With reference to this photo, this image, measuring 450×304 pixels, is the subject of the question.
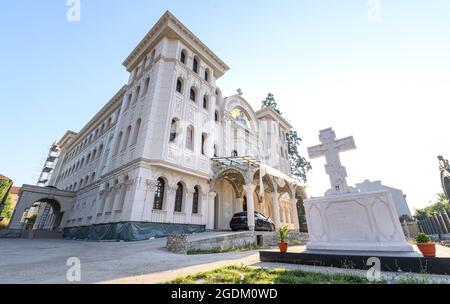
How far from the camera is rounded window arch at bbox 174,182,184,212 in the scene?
14.8 meters

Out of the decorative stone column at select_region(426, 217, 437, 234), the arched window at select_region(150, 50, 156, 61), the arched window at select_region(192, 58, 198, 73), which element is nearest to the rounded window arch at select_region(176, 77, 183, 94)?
the arched window at select_region(192, 58, 198, 73)

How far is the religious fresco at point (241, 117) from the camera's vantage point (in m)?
23.9

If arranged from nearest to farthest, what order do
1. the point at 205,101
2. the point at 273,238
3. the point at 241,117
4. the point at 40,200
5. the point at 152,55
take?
the point at 273,238 → the point at 152,55 → the point at 205,101 → the point at 40,200 → the point at 241,117

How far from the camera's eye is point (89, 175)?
22844mm

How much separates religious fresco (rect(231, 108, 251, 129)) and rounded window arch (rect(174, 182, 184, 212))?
11.1 m

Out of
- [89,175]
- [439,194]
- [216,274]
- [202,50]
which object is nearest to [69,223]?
[89,175]

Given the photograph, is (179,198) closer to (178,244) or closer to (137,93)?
(178,244)

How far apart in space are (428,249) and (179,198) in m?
13.3

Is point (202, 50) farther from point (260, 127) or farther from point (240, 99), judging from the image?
point (260, 127)

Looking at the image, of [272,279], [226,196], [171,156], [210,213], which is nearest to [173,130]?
[171,156]

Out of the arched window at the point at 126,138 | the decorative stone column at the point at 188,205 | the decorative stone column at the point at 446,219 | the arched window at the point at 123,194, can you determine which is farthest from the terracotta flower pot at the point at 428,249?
the arched window at the point at 126,138

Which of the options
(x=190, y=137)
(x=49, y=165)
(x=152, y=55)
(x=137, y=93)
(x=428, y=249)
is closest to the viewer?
(x=428, y=249)

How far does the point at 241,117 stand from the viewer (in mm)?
24797

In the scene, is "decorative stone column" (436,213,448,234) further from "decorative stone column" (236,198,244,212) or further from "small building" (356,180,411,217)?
"decorative stone column" (236,198,244,212)
